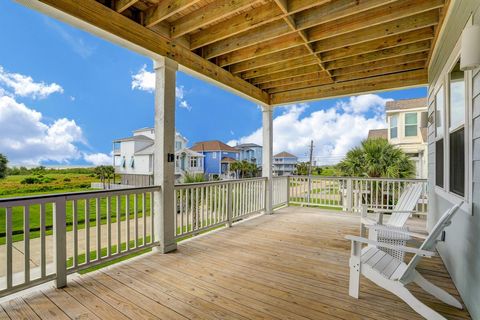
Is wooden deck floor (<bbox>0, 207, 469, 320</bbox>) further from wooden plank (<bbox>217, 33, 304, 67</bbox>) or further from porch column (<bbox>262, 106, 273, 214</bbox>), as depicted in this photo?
wooden plank (<bbox>217, 33, 304, 67</bbox>)

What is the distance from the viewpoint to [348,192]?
238 inches

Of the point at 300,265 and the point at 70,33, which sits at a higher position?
the point at 70,33

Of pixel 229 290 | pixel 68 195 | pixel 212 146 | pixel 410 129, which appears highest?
pixel 410 129

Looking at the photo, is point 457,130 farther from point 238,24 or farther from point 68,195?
point 68,195

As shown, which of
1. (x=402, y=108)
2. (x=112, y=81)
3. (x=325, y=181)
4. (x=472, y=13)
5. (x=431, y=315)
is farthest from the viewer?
(x=402, y=108)

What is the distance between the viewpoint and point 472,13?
191cm

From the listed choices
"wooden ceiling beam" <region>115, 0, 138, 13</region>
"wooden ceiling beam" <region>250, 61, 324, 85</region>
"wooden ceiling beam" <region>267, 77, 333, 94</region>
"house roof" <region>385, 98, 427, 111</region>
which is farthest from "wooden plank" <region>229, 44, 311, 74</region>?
"house roof" <region>385, 98, 427, 111</region>

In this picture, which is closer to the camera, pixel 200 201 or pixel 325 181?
pixel 200 201

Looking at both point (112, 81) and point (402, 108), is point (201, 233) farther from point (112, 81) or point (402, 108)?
point (402, 108)

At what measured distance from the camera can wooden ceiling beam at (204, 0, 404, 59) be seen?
8.69ft

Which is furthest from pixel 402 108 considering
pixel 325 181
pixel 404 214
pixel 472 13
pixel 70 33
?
pixel 70 33

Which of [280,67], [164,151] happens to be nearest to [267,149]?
[280,67]

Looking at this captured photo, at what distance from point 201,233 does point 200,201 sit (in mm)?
548

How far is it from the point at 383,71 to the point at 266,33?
256cm
